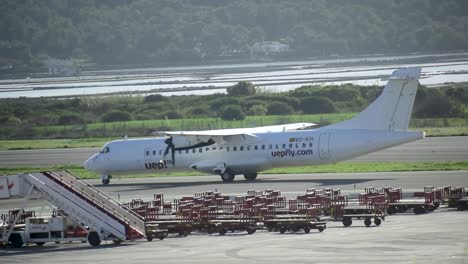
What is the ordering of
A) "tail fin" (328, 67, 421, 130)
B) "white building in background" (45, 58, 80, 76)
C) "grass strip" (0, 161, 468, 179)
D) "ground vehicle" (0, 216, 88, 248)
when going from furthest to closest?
"white building in background" (45, 58, 80, 76) → "grass strip" (0, 161, 468, 179) → "tail fin" (328, 67, 421, 130) → "ground vehicle" (0, 216, 88, 248)

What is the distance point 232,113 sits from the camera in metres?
104

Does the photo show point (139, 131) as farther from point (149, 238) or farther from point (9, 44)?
point (9, 44)

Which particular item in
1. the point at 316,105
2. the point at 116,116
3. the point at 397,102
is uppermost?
the point at 316,105

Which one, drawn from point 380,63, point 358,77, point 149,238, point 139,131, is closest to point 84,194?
point 149,238

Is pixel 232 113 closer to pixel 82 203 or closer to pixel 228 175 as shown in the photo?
pixel 228 175

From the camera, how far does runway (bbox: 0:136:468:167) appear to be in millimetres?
70537

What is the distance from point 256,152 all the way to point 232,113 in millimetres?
40361

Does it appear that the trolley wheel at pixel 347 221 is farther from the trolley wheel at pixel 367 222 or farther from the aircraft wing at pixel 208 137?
the aircraft wing at pixel 208 137

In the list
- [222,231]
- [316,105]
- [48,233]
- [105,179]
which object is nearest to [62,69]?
[316,105]

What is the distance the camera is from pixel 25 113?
383 ft

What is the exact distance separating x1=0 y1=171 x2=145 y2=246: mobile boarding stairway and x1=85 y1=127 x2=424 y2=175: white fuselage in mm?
18040

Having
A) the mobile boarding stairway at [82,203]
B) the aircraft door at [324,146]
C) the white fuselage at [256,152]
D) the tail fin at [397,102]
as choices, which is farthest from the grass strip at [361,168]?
the mobile boarding stairway at [82,203]

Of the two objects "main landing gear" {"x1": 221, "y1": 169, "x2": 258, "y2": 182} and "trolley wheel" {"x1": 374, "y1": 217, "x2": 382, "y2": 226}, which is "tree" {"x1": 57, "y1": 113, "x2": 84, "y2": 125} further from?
"trolley wheel" {"x1": 374, "y1": 217, "x2": 382, "y2": 226}

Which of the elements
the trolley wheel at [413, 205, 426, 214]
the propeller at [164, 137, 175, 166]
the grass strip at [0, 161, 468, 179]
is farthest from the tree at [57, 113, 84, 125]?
the trolley wheel at [413, 205, 426, 214]
